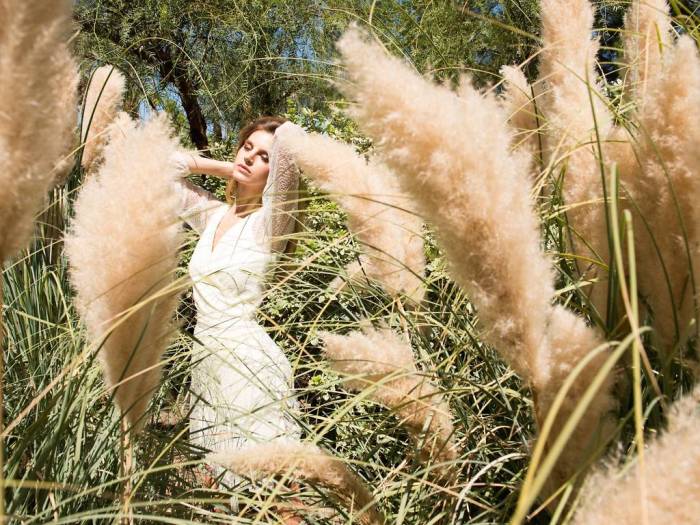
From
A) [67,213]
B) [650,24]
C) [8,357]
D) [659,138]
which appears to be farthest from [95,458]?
[650,24]

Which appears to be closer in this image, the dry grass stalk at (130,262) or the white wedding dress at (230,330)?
the dry grass stalk at (130,262)

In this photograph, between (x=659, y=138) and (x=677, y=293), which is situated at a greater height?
(x=659, y=138)

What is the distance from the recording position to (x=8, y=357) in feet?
5.81

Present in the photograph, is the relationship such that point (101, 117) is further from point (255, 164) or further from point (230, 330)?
point (255, 164)

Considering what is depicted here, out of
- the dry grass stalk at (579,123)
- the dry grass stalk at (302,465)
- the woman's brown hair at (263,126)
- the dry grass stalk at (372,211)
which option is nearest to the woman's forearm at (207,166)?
the woman's brown hair at (263,126)

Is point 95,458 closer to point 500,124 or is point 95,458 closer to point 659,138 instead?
point 500,124

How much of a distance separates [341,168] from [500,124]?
580 millimetres

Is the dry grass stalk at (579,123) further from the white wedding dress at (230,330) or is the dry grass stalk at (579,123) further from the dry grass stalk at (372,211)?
the white wedding dress at (230,330)

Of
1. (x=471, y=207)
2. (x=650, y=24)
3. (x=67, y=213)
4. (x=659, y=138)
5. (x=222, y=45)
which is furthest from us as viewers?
(x=222, y=45)

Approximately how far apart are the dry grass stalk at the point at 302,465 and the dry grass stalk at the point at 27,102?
0.47 m

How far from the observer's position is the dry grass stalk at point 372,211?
137cm

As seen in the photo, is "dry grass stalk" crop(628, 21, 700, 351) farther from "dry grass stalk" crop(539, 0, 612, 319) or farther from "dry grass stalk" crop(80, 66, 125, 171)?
"dry grass stalk" crop(80, 66, 125, 171)

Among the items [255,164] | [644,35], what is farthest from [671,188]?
[255,164]

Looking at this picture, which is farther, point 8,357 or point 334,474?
point 8,357
